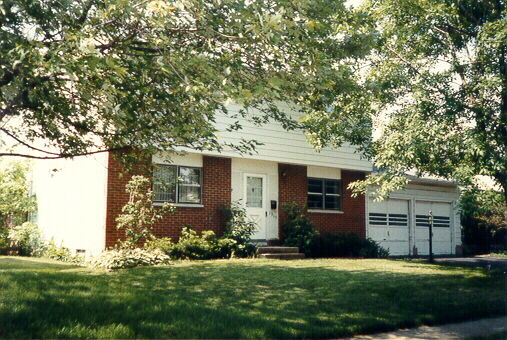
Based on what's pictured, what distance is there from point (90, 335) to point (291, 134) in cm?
1325

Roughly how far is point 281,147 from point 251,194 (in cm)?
200

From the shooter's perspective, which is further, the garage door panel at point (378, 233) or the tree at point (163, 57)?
the garage door panel at point (378, 233)

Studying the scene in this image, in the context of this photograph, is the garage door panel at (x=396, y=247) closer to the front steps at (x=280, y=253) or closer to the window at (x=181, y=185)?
the front steps at (x=280, y=253)

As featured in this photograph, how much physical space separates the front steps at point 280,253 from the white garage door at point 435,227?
25.0 ft

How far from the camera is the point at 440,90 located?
36.0 ft

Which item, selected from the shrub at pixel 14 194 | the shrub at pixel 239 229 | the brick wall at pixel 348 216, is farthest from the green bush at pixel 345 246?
the shrub at pixel 14 194

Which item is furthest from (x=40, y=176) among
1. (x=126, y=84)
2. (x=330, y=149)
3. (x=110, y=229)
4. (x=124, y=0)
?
(x=124, y=0)

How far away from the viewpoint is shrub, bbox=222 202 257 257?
15.6m

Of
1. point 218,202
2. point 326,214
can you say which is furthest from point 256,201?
point 326,214

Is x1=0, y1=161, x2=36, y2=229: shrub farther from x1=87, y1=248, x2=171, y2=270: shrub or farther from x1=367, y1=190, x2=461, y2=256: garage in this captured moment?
x1=367, y1=190, x2=461, y2=256: garage

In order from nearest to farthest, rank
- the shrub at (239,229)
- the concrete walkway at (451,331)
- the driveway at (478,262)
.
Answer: the concrete walkway at (451,331) → the shrub at (239,229) → the driveway at (478,262)

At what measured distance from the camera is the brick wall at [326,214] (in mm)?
18203

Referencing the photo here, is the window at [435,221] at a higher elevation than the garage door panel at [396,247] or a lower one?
higher

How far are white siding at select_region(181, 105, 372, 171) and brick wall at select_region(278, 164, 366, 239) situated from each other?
594 mm
